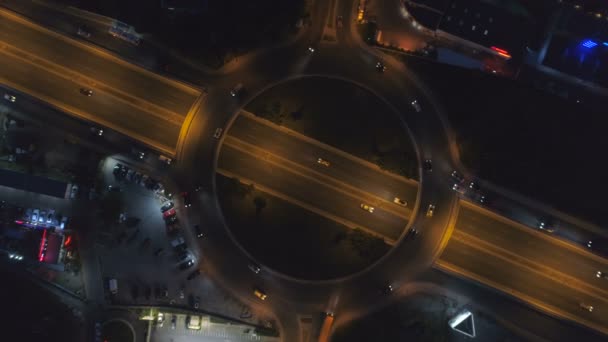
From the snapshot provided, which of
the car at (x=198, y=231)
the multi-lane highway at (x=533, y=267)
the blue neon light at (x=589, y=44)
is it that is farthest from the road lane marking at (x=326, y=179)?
the blue neon light at (x=589, y=44)

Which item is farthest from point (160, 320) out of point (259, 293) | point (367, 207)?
point (367, 207)

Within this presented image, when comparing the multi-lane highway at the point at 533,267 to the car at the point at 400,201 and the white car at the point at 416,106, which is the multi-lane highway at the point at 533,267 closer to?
the car at the point at 400,201

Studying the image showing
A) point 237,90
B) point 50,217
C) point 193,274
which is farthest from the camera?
point 237,90

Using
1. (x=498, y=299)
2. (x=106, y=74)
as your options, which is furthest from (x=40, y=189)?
(x=498, y=299)

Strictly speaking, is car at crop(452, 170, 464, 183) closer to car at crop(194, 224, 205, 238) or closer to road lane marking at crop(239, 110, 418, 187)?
road lane marking at crop(239, 110, 418, 187)

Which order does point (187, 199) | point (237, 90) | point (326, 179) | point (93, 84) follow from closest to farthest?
point (187, 199), point (326, 179), point (93, 84), point (237, 90)

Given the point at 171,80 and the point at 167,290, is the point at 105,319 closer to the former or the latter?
the point at 167,290

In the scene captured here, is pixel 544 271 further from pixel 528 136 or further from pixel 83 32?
pixel 83 32

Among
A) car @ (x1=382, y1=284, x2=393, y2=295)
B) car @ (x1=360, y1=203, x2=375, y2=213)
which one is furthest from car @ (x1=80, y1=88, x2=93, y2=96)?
car @ (x1=382, y1=284, x2=393, y2=295)
